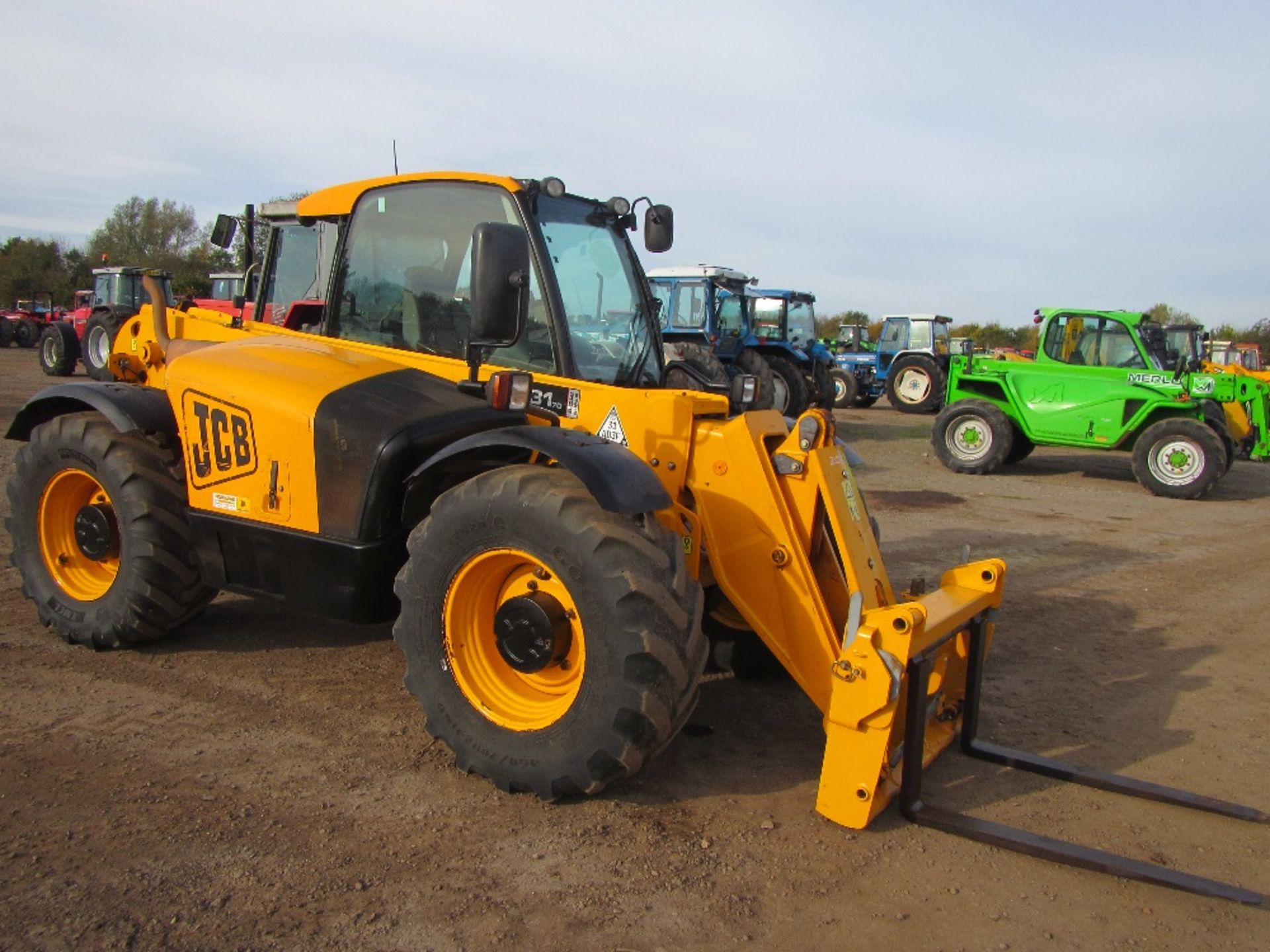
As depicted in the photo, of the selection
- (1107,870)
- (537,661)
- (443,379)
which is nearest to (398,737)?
(537,661)

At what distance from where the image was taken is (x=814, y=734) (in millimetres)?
4254

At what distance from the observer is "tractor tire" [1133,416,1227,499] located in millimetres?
12516

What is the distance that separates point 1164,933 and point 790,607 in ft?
4.90

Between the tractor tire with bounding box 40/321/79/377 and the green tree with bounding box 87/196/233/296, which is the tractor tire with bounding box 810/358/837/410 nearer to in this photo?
the tractor tire with bounding box 40/321/79/377

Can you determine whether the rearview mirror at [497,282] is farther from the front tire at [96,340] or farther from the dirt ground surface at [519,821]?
the front tire at [96,340]

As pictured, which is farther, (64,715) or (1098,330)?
(1098,330)

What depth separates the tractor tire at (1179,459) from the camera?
12516 millimetres

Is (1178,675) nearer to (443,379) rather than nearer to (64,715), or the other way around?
(443,379)

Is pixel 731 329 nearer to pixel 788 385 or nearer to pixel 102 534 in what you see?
pixel 788 385

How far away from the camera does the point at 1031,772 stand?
4.00 m

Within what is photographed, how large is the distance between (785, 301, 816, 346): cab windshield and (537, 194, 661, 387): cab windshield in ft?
49.0

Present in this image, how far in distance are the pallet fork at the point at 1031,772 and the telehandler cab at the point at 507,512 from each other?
0.04ft

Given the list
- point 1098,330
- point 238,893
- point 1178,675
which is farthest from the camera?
point 1098,330

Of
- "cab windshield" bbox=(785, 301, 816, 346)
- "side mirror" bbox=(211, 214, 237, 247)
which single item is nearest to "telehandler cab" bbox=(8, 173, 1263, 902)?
"side mirror" bbox=(211, 214, 237, 247)
